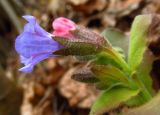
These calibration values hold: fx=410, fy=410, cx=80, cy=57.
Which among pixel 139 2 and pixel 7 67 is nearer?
pixel 139 2

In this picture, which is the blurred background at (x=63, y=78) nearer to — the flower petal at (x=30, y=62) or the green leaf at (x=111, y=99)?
the green leaf at (x=111, y=99)

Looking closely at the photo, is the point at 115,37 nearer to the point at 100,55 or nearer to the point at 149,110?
the point at 100,55

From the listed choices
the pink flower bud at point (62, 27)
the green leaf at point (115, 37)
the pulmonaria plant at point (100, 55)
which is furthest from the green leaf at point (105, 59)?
the green leaf at point (115, 37)

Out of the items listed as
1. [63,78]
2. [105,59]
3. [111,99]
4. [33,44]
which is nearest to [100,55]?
[105,59]

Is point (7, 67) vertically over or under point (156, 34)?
under

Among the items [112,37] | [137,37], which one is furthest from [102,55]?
[112,37]

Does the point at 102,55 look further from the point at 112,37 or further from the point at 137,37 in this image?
the point at 112,37

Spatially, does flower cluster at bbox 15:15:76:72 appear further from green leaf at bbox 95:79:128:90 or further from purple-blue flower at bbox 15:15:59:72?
green leaf at bbox 95:79:128:90
